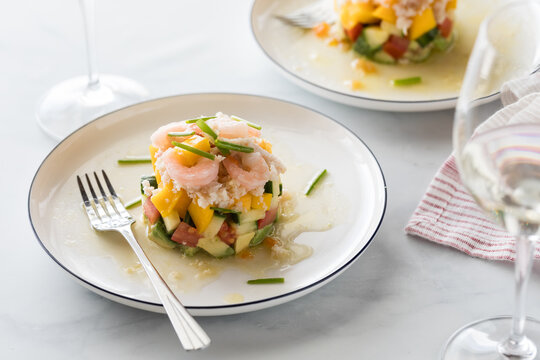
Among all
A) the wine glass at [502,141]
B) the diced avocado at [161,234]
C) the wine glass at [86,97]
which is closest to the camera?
the wine glass at [502,141]

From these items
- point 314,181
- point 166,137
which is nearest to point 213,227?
point 166,137

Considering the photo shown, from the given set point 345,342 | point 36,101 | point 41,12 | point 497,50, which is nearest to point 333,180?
point 345,342

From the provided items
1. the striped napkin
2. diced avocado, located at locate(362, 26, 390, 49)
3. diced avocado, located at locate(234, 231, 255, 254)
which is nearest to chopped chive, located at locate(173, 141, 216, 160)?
diced avocado, located at locate(234, 231, 255, 254)

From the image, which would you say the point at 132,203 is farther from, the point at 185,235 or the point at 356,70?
the point at 356,70

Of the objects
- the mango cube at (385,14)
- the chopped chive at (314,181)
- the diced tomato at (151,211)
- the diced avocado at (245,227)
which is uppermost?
the mango cube at (385,14)

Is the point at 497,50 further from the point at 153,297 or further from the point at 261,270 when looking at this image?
the point at 153,297

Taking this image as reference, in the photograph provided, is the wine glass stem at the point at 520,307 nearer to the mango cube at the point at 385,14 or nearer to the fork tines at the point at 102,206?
the fork tines at the point at 102,206

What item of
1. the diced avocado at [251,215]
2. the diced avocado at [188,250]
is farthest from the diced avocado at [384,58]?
the diced avocado at [188,250]
